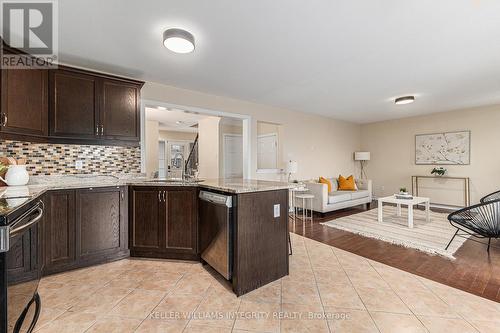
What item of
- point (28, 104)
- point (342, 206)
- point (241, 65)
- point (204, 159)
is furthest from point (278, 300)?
point (204, 159)

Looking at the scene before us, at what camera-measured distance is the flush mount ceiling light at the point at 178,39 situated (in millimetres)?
2121

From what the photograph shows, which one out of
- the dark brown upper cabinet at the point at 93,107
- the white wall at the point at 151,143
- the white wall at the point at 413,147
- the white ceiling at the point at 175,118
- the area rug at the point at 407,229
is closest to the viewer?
the dark brown upper cabinet at the point at 93,107

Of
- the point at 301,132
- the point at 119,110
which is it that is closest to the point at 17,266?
the point at 119,110

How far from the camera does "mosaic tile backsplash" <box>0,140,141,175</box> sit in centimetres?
258

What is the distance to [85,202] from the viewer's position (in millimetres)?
2471

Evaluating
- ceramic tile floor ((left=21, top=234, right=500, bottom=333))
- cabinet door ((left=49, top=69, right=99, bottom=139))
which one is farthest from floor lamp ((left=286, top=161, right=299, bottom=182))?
cabinet door ((left=49, top=69, right=99, bottom=139))

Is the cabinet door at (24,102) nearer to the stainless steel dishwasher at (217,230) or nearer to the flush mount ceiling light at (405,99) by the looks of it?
the stainless steel dishwasher at (217,230)

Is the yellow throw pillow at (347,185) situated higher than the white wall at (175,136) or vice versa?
the white wall at (175,136)

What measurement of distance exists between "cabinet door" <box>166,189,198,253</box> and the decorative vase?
1.42 m

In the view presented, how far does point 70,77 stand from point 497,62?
5201mm

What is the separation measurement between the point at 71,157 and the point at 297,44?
10.0 feet

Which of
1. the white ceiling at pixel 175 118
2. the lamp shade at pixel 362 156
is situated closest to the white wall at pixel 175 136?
the white ceiling at pixel 175 118

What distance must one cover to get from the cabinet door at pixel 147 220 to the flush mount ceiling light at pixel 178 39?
A: 1.57m

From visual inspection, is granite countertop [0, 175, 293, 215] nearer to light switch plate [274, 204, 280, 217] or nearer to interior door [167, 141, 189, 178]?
light switch plate [274, 204, 280, 217]
